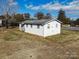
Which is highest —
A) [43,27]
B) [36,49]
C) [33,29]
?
[43,27]

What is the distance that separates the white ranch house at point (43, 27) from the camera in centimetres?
3706

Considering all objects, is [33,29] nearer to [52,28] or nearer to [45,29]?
[45,29]

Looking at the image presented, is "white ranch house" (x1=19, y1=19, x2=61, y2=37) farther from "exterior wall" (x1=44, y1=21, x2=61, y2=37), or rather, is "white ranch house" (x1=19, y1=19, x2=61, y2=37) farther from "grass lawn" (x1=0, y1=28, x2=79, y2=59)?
"grass lawn" (x1=0, y1=28, x2=79, y2=59)

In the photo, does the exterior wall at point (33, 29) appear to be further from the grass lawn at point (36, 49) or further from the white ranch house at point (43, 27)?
the grass lawn at point (36, 49)

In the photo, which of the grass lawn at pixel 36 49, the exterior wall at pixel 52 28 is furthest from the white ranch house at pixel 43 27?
the grass lawn at pixel 36 49

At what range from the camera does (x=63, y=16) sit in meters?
89.5

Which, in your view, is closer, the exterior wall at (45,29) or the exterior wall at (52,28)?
the exterior wall at (45,29)

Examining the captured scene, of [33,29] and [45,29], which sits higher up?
[45,29]

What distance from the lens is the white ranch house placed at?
37062 millimetres

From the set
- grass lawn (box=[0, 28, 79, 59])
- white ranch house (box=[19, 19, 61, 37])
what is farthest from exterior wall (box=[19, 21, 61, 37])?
grass lawn (box=[0, 28, 79, 59])

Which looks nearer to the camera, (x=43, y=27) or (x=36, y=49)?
(x=36, y=49)

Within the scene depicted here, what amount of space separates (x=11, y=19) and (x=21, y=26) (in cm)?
1883

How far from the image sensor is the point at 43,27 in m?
36.8

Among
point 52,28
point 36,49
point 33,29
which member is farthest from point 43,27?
point 36,49
